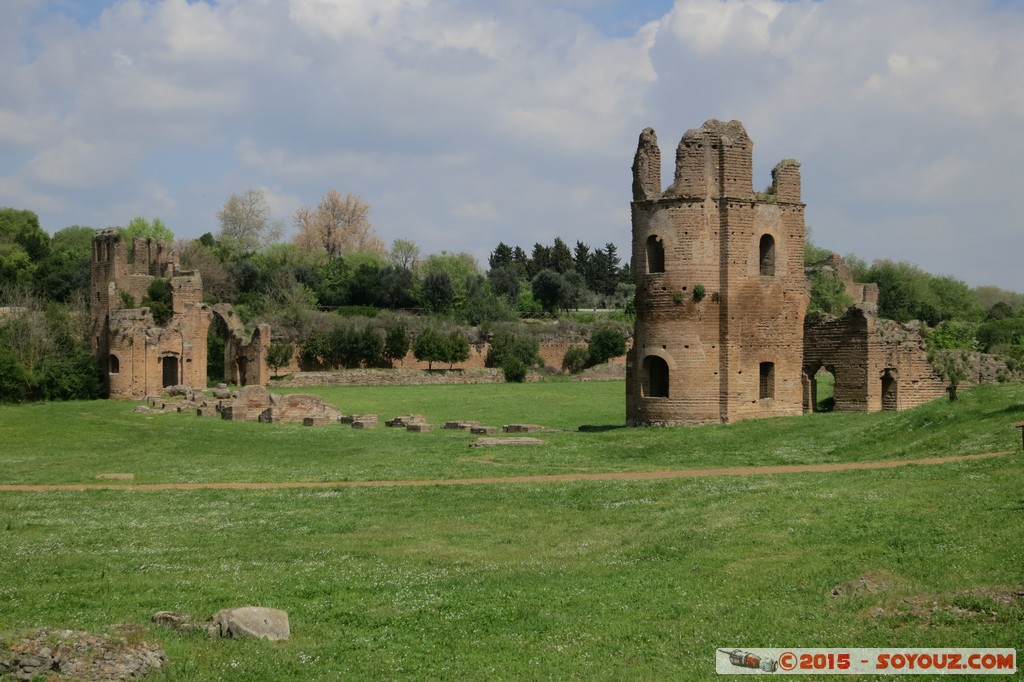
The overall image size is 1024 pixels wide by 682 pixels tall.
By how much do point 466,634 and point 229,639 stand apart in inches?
78.8

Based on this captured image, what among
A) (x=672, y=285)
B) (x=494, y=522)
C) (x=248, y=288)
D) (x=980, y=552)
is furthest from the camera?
(x=248, y=288)

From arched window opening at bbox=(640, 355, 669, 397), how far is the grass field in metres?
6.53

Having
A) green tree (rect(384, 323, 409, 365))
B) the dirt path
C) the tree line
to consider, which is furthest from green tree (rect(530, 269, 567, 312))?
the dirt path

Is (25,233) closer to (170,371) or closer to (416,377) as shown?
(416,377)

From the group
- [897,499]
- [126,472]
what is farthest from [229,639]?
[126,472]

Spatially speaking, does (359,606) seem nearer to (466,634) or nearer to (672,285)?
(466,634)

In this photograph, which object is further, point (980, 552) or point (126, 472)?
point (126, 472)

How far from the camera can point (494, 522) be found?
16.2m

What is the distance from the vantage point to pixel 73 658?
329 inches

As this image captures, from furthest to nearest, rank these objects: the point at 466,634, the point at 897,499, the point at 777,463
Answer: the point at 777,463 → the point at 897,499 → the point at 466,634

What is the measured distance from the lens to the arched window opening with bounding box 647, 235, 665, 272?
102 ft

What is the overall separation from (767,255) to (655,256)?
3110 millimetres

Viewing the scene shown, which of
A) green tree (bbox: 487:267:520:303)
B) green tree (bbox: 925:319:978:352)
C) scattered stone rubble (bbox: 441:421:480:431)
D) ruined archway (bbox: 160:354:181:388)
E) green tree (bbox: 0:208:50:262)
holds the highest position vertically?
green tree (bbox: 0:208:50:262)

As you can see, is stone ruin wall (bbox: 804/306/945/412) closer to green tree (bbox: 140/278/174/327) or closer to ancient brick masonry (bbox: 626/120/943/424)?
ancient brick masonry (bbox: 626/120/943/424)
